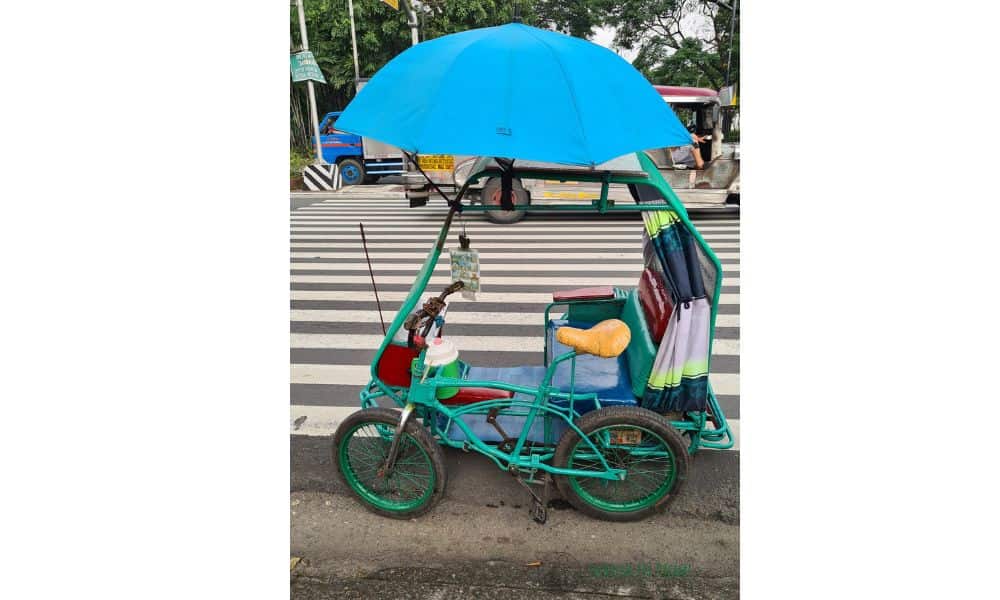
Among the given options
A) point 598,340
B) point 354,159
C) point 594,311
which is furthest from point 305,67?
point 598,340

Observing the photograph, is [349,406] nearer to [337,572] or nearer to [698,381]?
[337,572]

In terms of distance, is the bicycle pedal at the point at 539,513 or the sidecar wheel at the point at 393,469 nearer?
the sidecar wheel at the point at 393,469

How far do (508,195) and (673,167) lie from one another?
8885mm

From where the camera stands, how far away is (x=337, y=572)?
2947 millimetres

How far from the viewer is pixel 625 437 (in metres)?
3.04

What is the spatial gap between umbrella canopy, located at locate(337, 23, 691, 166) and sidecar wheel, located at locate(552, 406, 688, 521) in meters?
1.33

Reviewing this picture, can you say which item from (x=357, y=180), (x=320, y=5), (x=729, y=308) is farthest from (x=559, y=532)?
(x=320, y=5)

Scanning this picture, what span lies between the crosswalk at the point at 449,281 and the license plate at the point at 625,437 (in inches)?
55.6

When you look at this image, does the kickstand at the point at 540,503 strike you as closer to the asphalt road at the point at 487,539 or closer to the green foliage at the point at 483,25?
A: the asphalt road at the point at 487,539

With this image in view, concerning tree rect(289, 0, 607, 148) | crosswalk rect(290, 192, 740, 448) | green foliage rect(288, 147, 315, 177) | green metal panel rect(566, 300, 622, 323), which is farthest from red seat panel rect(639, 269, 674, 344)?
tree rect(289, 0, 607, 148)

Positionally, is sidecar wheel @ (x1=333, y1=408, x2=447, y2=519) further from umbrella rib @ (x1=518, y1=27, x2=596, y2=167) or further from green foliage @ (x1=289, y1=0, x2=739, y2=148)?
green foliage @ (x1=289, y1=0, x2=739, y2=148)

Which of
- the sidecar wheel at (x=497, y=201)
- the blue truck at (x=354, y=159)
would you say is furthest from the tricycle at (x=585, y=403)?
the blue truck at (x=354, y=159)

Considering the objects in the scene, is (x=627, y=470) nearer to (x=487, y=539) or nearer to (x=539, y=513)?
(x=539, y=513)

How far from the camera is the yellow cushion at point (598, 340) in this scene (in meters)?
2.86
